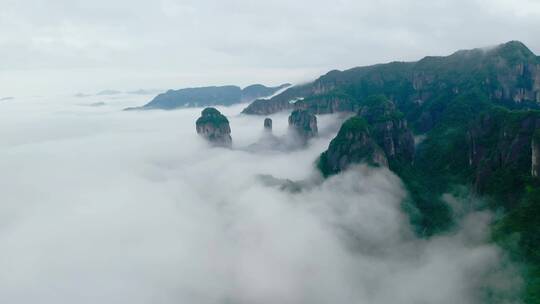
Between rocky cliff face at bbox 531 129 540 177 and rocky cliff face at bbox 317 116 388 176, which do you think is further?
rocky cliff face at bbox 317 116 388 176

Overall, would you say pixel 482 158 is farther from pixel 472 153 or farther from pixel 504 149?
pixel 504 149

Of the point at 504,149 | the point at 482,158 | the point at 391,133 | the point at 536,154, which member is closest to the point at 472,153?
the point at 482,158

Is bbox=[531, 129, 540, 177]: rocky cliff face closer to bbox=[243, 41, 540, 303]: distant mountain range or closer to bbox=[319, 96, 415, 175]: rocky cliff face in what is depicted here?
bbox=[243, 41, 540, 303]: distant mountain range

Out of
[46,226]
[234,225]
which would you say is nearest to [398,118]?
[234,225]

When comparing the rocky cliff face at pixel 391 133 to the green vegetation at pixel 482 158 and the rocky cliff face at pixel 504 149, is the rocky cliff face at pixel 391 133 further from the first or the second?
the rocky cliff face at pixel 504 149

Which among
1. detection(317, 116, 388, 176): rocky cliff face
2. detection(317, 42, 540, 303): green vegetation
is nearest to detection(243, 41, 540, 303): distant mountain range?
detection(317, 42, 540, 303): green vegetation
